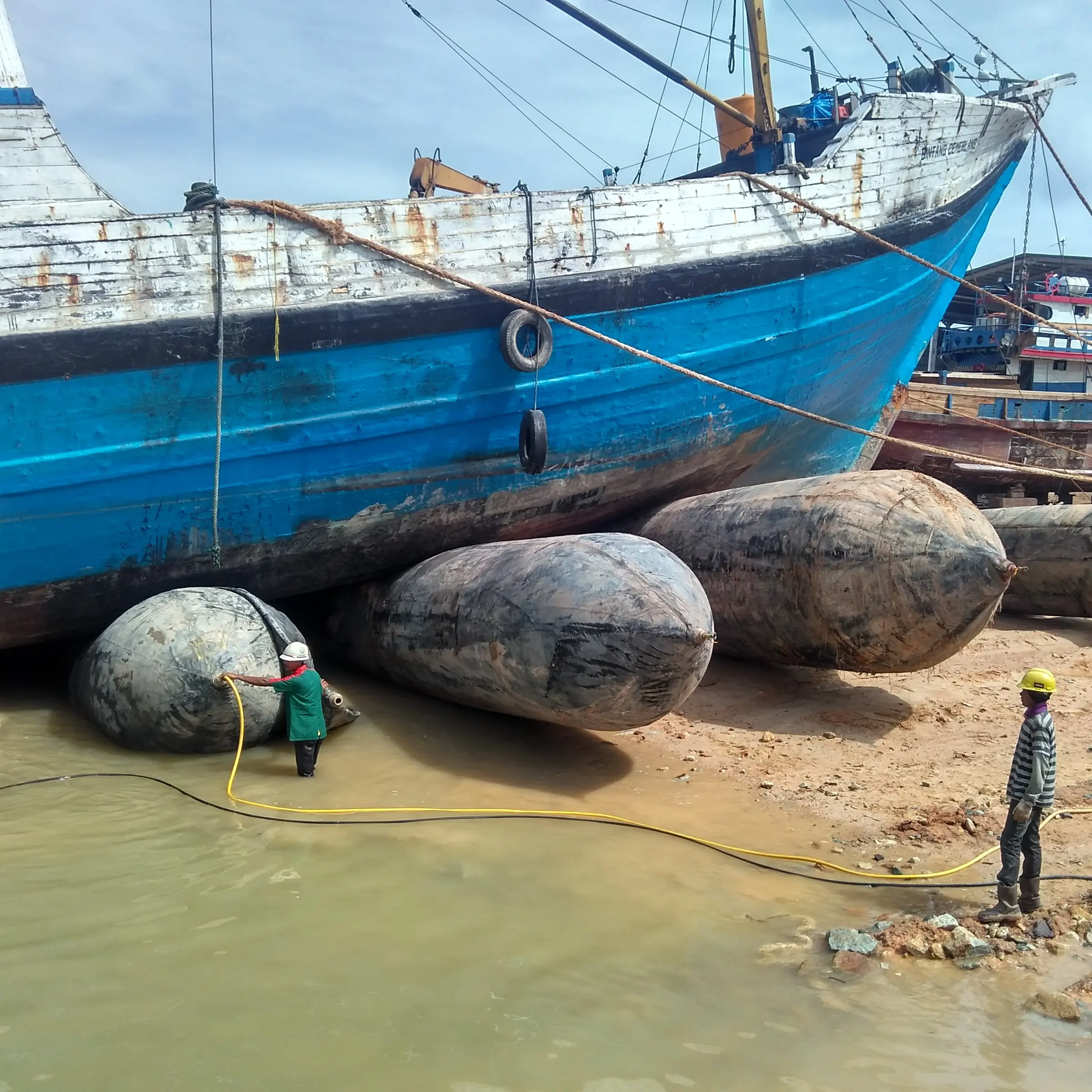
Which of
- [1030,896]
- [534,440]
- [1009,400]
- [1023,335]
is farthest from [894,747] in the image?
[1023,335]

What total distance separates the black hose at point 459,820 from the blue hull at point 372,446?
169 centimetres

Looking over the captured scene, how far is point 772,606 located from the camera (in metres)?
6.80

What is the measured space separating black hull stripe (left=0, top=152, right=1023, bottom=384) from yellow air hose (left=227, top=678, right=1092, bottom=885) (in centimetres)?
274

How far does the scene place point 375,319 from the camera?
690 centimetres

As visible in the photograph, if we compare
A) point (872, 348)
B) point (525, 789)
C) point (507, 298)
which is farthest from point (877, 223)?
point (525, 789)

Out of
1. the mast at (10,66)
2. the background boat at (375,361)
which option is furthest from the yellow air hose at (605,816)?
the mast at (10,66)

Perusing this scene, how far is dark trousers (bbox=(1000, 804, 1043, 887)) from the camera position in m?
3.68

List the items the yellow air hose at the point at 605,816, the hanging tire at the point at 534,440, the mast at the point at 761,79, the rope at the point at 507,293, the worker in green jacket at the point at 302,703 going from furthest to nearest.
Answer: the mast at the point at 761,79 → the hanging tire at the point at 534,440 → the rope at the point at 507,293 → the worker in green jacket at the point at 302,703 → the yellow air hose at the point at 605,816

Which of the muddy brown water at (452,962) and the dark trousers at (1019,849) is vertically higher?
the dark trousers at (1019,849)

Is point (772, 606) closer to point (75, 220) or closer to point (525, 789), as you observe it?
point (525, 789)

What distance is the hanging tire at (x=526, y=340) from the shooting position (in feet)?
23.8

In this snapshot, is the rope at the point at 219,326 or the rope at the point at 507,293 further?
the rope at the point at 507,293

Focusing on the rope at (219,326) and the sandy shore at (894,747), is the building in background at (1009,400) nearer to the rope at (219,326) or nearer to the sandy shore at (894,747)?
the sandy shore at (894,747)

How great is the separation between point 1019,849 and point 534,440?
4.50 meters
